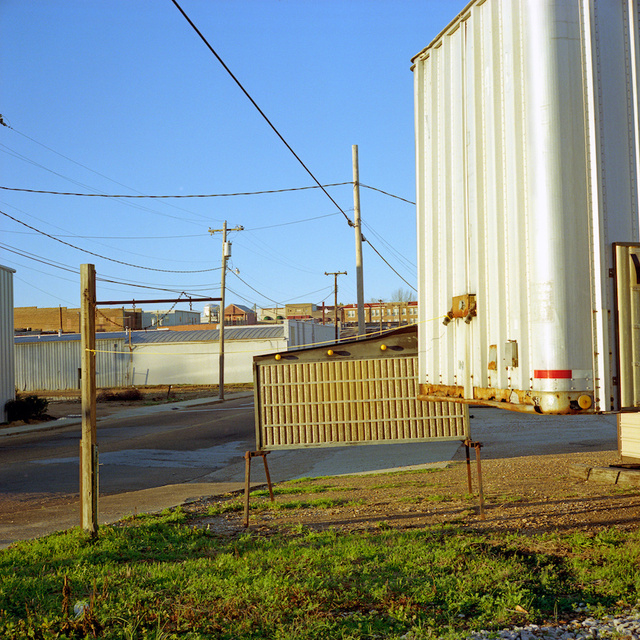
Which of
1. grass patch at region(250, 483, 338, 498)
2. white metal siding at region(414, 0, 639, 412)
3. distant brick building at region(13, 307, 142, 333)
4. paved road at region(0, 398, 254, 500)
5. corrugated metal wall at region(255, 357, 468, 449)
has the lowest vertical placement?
paved road at region(0, 398, 254, 500)

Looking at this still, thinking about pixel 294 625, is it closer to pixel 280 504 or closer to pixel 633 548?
pixel 633 548

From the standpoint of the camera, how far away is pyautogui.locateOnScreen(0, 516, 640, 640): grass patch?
4.14 m

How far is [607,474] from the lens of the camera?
876 centimetres

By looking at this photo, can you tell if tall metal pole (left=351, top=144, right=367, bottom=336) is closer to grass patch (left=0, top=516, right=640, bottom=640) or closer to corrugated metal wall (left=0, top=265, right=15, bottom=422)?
corrugated metal wall (left=0, top=265, right=15, bottom=422)

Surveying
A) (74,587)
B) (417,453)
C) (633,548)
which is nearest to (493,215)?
(633,548)

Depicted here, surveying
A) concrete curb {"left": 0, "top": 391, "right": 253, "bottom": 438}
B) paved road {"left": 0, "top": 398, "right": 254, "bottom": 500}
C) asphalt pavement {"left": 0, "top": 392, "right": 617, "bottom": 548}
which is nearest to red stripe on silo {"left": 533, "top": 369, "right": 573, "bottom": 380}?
asphalt pavement {"left": 0, "top": 392, "right": 617, "bottom": 548}

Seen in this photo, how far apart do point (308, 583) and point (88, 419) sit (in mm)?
3050

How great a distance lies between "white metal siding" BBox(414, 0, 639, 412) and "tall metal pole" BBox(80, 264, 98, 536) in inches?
150

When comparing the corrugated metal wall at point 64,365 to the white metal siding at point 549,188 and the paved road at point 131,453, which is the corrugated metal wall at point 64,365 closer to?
the paved road at point 131,453

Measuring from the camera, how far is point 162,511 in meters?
8.08

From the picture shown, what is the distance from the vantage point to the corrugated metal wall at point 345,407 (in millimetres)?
7680

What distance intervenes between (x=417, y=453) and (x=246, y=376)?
38.4m

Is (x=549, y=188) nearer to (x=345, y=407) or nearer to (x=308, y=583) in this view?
(x=308, y=583)

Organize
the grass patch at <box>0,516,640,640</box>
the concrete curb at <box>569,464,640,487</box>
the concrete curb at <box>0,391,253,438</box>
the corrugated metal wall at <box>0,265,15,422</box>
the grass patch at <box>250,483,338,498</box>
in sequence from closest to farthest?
the grass patch at <box>0,516,640,640</box> < the concrete curb at <box>569,464,640,487</box> < the grass patch at <box>250,483,338,498</box> < the concrete curb at <box>0,391,253,438</box> < the corrugated metal wall at <box>0,265,15,422</box>
